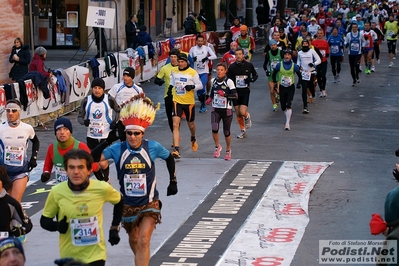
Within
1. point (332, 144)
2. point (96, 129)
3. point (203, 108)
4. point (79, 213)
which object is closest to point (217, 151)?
point (332, 144)

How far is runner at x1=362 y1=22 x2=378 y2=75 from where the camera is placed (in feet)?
96.6

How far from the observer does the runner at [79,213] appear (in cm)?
749

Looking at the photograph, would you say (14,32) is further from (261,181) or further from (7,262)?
(7,262)

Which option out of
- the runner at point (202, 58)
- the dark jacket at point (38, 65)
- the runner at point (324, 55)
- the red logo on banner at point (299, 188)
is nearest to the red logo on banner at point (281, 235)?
the red logo on banner at point (299, 188)

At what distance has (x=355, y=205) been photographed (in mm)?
12945

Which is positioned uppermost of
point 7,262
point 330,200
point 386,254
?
point 7,262

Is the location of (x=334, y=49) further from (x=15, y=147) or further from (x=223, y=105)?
(x=15, y=147)

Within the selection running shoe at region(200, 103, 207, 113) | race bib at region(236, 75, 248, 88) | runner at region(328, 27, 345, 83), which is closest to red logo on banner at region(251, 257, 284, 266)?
race bib at region(236, 75, 248, 88)

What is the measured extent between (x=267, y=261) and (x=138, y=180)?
2.07 m

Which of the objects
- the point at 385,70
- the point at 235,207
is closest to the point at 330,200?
the point at 235,207

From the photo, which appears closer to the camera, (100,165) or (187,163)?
(100,165)

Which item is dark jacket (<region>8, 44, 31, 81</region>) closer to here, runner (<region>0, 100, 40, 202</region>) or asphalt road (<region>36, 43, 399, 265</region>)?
asphalt road (<region>36, 43, 399, 265</region>)

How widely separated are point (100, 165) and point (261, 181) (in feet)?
16.4

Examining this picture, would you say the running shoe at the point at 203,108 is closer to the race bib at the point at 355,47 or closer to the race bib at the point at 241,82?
the race bib at the point at 241,82
